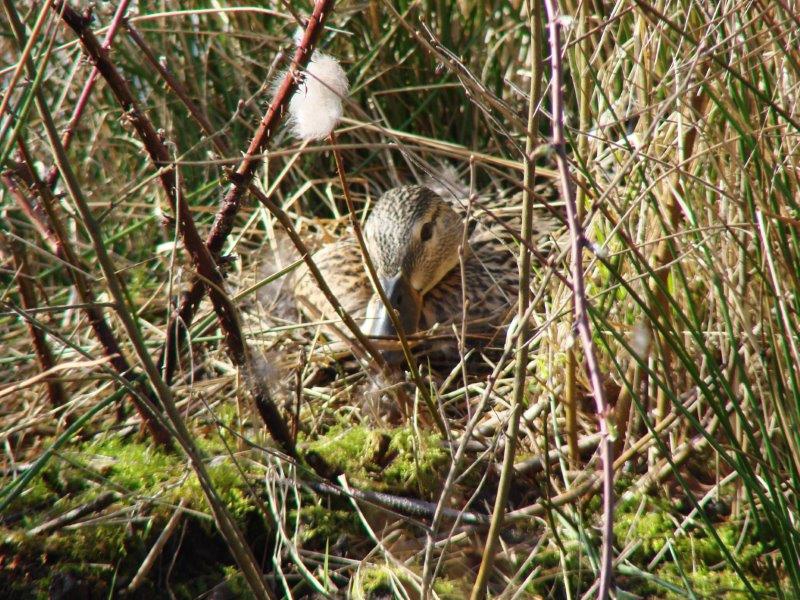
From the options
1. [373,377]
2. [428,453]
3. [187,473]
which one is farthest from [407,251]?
[187,473]

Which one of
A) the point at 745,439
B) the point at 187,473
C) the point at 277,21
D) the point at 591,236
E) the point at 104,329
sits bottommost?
the point at 745,439

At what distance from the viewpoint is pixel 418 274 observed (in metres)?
2.98

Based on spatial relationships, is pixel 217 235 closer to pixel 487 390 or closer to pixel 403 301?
pixel 487 390

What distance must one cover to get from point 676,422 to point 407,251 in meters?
1.28

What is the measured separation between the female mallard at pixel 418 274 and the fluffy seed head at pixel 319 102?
1000mm

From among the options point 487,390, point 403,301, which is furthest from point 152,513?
point 403,301

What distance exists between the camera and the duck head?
2.87 m

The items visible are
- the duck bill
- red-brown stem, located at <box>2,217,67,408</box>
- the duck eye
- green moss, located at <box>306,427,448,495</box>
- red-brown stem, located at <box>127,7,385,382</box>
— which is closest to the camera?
red-brown stem, located at <box>127,7,385,382</box>

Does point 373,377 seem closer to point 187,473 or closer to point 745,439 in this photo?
point 187,473

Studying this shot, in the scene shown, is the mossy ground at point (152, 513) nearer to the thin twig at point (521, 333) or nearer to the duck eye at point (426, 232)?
the thin twig at point (521, 333)

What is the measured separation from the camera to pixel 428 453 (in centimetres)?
206

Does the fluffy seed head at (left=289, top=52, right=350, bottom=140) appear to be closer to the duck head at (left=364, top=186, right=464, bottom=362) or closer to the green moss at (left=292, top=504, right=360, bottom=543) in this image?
the green moss at (left=292, top=504, right=360, bottom=543)

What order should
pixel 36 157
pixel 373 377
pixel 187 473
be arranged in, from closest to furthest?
pixel 187 473, pixel 373 377, pixel 36 157

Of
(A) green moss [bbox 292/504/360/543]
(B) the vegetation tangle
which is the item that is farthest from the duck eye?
(A) green moss [bbox 292/504/360/543]
